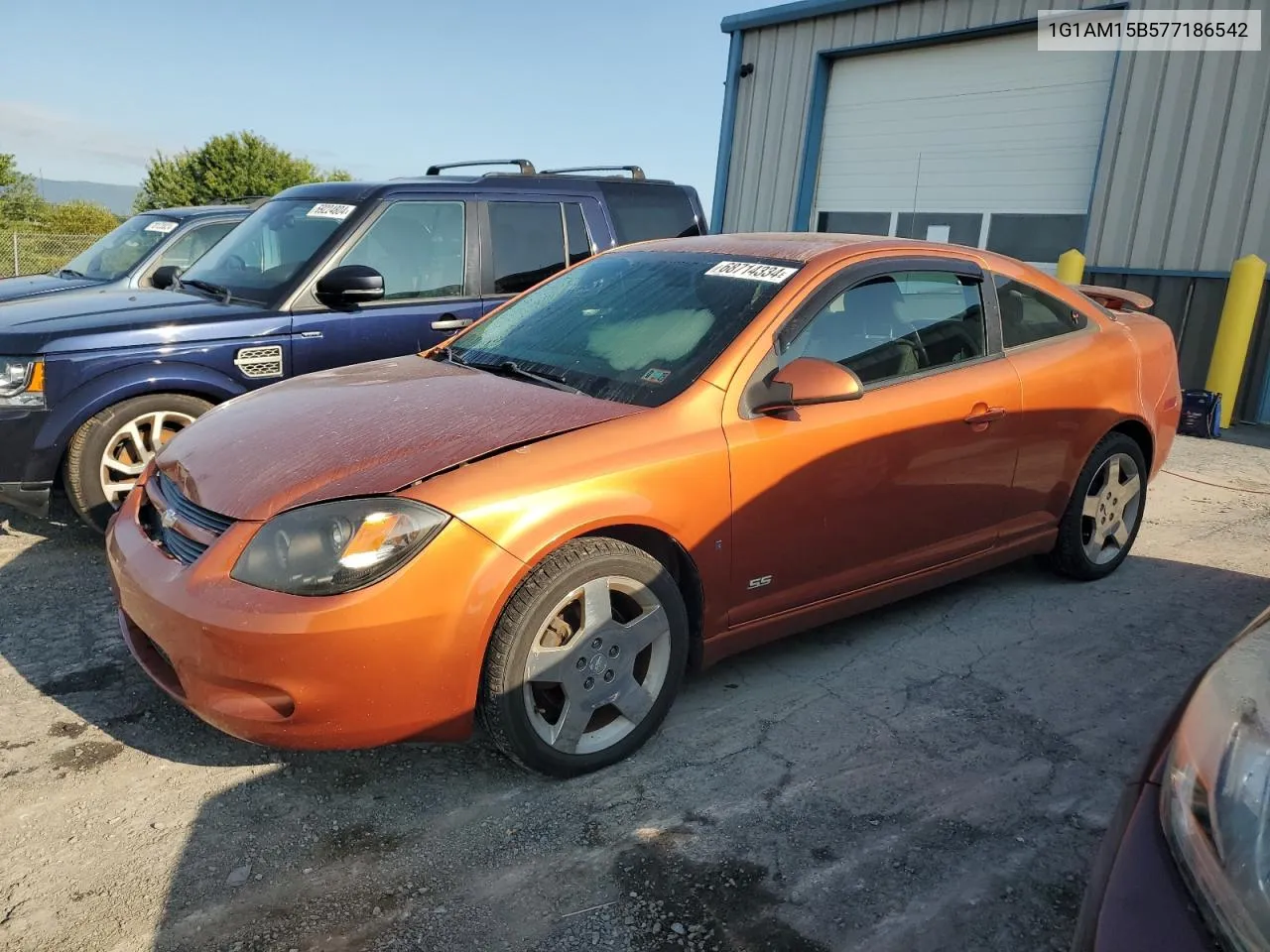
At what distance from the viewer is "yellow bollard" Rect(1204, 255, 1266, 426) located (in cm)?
911

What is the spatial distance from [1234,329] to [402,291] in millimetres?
8374

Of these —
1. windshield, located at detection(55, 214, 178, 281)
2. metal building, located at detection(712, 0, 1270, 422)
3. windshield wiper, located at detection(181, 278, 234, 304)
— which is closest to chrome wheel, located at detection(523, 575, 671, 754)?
windshield wiper, located at detection(181, 278, 234, 304)

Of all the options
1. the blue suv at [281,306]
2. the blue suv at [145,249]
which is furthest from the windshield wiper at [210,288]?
the blue suv at [145,249]

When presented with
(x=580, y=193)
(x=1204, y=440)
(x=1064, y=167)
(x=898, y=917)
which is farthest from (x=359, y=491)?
(x=1064, y=167)

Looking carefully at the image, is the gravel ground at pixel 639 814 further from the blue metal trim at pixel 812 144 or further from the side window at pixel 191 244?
the blue metal trim at pixel 812 144

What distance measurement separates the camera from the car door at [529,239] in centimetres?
541

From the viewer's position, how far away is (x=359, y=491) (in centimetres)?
248

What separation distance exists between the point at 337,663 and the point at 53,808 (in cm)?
98

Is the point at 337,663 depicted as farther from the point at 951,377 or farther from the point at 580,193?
the point at 580,193

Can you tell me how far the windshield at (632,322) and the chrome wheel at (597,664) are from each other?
2.15 feet

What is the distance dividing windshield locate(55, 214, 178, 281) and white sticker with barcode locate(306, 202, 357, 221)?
301cm

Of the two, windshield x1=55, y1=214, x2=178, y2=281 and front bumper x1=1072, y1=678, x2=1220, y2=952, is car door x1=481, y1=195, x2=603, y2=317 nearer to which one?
windshield x1=55, y1=214, x2=178, y2=281

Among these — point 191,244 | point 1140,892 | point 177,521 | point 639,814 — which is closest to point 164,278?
point 191,244

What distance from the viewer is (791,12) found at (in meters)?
13.1
